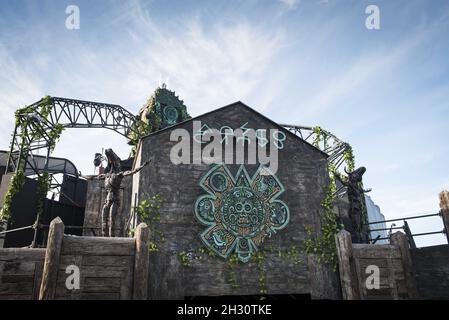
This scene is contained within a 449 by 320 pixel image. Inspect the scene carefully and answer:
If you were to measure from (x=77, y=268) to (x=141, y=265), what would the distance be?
139 centimetres

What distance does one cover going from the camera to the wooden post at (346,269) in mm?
8227

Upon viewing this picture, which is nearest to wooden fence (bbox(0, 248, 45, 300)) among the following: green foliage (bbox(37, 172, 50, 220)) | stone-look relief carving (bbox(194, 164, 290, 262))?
stone-look relief carving (bbox(194, 164, 290, 262))

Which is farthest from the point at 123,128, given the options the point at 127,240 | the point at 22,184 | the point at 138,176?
the point at 127,240

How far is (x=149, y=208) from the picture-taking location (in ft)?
32.1

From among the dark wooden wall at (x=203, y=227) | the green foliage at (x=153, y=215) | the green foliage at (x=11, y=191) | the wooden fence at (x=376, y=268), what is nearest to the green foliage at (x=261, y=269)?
the dark wooden wall at (x=203, y=227)

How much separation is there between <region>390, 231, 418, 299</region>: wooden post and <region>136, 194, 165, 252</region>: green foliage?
6634 millimetres

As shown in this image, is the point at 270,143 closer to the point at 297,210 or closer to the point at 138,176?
the point at 297,210

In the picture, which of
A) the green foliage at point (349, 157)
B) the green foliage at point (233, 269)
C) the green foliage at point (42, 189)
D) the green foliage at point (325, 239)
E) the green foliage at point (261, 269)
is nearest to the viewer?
the green foliage at point (233, 269)

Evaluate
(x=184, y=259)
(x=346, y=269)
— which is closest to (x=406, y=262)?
(x=346, y=269)

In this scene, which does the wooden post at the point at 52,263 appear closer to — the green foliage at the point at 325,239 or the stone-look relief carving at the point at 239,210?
the stone-look relief carving at the point at 239,210

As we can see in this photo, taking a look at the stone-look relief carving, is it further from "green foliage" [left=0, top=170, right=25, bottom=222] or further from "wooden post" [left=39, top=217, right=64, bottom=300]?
"green foliage" [left=0, top=170, right=25, bottom=222]

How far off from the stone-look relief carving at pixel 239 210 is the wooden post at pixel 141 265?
249 cm

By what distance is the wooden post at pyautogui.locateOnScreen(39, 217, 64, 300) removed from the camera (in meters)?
6.73

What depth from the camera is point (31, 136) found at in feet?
50.4
